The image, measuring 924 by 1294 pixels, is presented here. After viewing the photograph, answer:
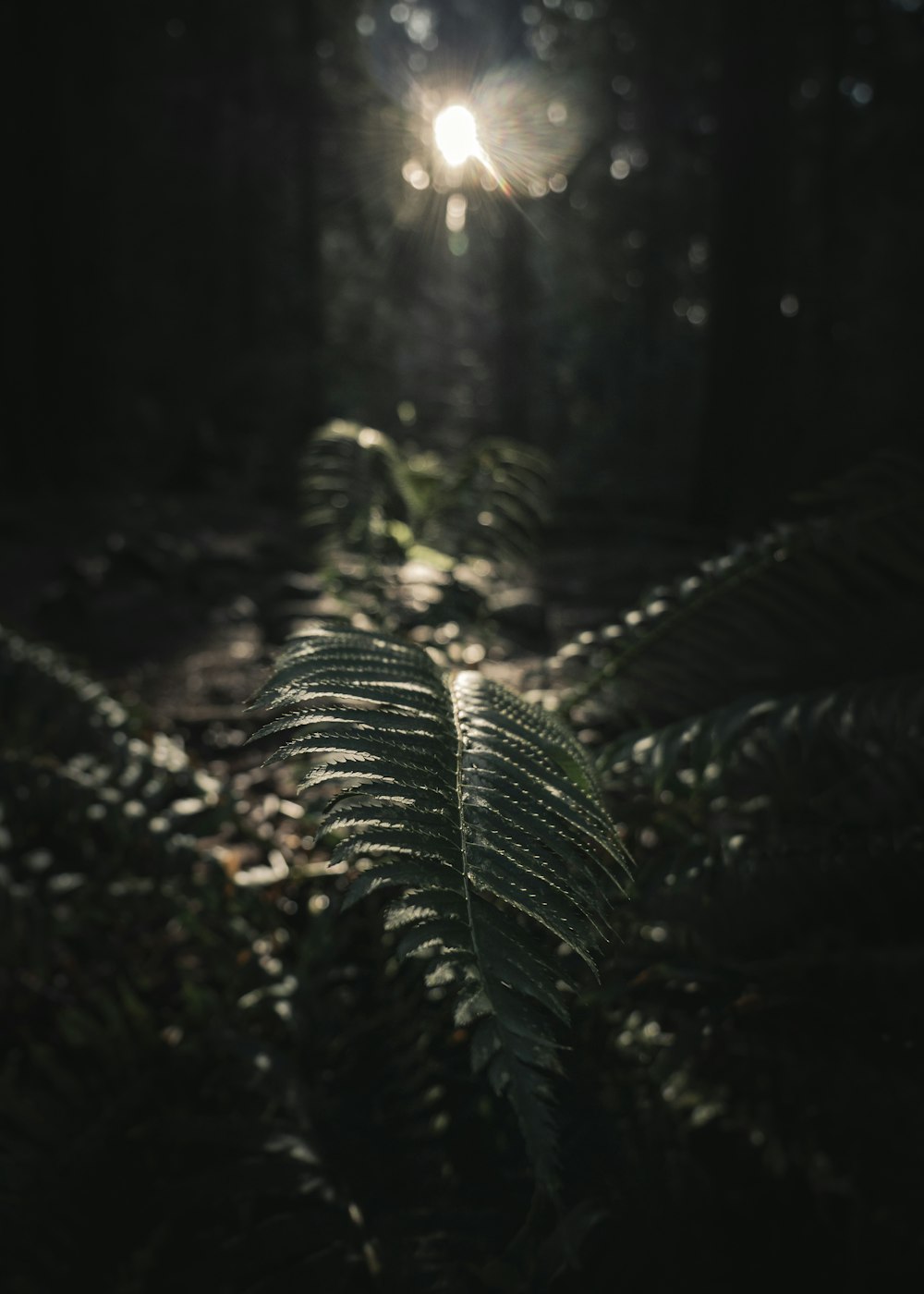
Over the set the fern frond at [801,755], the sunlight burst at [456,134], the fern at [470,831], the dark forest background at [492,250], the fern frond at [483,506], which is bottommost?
the fern at [470,831]

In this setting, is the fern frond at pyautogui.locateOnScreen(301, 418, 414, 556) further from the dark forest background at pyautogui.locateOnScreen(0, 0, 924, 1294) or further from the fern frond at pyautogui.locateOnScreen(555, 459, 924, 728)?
the fern frond at pyautogui.locateOnScreen(555, 459, 924, 728)

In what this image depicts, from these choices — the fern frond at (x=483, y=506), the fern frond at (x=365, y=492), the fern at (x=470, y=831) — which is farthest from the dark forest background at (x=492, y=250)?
the fern at (x=470, y=831)

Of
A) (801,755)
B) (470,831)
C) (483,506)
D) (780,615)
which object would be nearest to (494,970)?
(470,831)

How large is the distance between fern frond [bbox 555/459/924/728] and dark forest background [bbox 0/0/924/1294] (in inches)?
0.5

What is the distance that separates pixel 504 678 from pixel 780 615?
2.65ft

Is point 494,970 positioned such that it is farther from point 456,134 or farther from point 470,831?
point 456,134

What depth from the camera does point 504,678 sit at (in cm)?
235

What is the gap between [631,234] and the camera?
17078 millimetres

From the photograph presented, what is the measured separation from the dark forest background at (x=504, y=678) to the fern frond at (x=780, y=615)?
0.01 meters

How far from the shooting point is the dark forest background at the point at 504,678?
4.02ft

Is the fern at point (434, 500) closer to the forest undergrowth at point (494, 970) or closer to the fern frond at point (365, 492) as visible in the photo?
the fern frond at point (365, 492)

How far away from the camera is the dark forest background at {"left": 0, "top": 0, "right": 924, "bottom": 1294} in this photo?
1.23 meters

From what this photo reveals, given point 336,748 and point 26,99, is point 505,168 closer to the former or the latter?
point 336,748

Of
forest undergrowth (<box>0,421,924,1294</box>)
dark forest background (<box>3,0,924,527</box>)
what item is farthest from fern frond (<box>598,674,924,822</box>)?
dark forest background (<box>3,0,924,527</box>)
